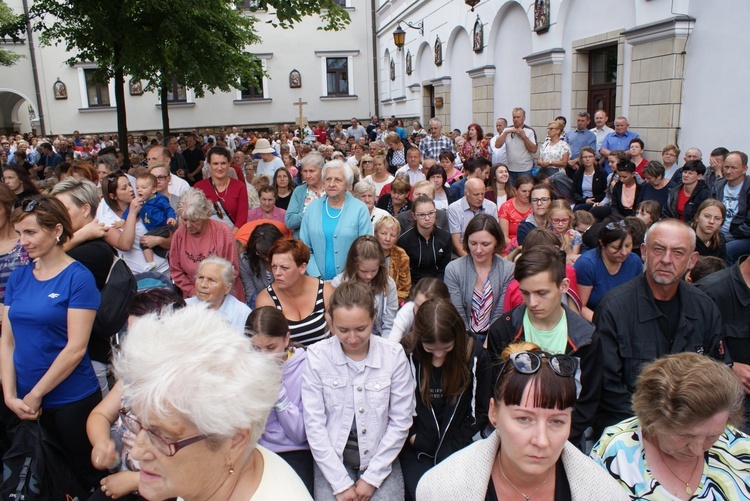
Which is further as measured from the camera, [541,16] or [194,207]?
[541,16]

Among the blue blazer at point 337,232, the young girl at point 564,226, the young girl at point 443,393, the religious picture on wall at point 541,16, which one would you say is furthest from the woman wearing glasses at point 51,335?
the religious picture on wall at point 541,16

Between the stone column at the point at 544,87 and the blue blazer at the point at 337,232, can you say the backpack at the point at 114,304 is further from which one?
the stone column at the point at 544,87

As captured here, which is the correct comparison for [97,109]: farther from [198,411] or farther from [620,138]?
[198,411]

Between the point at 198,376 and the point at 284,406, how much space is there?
4.79 feet

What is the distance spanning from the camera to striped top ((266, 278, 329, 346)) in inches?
145

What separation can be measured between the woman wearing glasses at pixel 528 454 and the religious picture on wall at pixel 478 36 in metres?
14.1

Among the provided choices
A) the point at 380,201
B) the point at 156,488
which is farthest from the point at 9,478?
the point at 380,201

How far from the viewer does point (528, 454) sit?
1810 mm

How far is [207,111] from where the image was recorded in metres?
27.0

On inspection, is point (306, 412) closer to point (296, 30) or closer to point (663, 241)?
point (663, 241)

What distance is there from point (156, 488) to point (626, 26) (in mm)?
9968

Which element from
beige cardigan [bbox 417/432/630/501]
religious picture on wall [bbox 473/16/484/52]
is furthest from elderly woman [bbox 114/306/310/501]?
religious picture on wall [bbox 473/16/484/52]

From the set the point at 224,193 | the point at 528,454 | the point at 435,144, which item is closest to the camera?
the point at 528,454

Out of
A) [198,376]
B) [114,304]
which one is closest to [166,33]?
[114,304]
